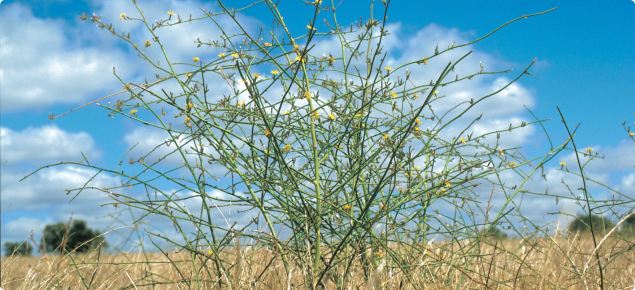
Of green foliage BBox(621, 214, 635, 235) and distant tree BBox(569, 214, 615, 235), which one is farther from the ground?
green foliage BBox(621, 214, 635, 235)

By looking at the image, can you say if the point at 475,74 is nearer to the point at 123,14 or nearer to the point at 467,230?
the point at 467,230

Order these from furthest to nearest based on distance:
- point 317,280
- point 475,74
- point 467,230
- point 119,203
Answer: point 467,230
point 475,74
point 119,203
point 317,280

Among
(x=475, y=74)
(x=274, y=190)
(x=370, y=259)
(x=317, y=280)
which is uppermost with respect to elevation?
(x=475, y=74)

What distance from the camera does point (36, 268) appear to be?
2.58 meters

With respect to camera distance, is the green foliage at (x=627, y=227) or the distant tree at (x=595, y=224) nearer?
the distant tree at (x=595, y=224)

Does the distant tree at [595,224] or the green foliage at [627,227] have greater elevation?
the green foliage at [627,227]

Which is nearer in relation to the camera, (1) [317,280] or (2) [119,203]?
(1) [317,280]

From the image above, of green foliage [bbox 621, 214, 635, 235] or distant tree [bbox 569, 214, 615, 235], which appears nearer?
distant tree [bbox 569, 214, 615, 235]

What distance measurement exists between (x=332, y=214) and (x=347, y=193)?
337mm

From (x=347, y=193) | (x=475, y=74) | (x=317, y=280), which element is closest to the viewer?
(x=317, y=280)

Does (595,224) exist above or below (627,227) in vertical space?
below

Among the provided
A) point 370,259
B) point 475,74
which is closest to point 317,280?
point 370,259

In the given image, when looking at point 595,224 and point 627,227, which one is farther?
point 627,227

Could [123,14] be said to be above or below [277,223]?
above
